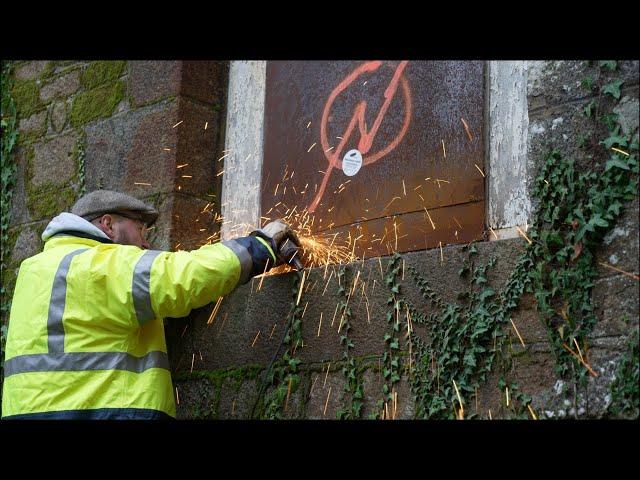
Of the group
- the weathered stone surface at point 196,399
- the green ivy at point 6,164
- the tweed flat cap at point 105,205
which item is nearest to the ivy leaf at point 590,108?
the tweed flat cap at point 105,205

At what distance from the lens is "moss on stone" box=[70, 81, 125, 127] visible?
5816 mm

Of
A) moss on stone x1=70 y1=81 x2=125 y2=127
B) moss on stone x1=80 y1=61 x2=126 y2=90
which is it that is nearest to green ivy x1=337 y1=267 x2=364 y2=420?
moss on stone x1=70 y1=81 x2=125 y2=127

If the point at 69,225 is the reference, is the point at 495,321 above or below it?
below

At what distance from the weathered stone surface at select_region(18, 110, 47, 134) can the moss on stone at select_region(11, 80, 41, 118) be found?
4cm

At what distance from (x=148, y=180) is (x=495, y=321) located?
82.5 inches

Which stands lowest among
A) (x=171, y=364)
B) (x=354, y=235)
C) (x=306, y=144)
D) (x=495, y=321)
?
(x=171, y=364)

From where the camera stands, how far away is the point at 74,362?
14.3 feet

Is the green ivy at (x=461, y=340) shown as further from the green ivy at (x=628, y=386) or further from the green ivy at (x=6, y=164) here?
the green ivy at (x=6, y=164)

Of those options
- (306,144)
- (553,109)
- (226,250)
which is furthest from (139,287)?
(553,109)

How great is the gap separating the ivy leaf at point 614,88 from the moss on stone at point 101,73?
110 inches

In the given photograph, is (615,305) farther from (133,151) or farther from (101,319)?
(133,151)

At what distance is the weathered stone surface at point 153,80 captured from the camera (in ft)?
18.1

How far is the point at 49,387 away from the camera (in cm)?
437

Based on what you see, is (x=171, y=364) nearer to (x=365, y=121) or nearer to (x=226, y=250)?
(x=226, y=250)
